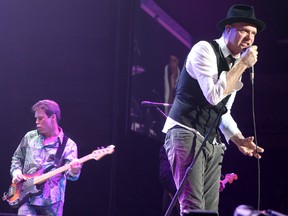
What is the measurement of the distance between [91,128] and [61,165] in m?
1.50

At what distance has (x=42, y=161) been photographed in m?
4.88

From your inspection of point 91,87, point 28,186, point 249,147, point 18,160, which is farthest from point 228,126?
point 91,87

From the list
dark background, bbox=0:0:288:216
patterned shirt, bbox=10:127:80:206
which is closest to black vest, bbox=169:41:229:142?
patterned shirt, bbox=10:127:80:206

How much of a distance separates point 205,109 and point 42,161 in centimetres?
228

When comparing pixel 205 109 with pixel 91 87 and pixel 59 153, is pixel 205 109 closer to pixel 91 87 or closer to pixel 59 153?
pixel 59 153

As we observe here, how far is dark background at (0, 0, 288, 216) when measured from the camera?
20.6ft

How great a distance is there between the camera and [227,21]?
312 cm

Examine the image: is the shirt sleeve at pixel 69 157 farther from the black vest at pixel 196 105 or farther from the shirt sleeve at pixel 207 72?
the shirt sleeve at pixel 207 72

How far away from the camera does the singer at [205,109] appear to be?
9.65 ft

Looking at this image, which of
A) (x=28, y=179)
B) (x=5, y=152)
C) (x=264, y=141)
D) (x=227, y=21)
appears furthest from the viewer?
(x=264, y=141)

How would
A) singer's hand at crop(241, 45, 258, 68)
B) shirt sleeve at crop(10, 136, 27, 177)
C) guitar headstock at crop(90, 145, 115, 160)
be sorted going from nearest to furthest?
1. singer's hand at crop(241, 45, 258, 68)
2. shirt sleeve at crop(10, 136, 27, 177)
3. guitar headstock at crop(90, 145, 115, 160)

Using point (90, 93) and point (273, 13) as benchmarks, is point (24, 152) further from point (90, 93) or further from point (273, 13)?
point (273, 13)

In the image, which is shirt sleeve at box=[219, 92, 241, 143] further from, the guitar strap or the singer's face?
the guitar strap

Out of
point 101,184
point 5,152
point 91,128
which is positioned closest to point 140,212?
point 101,184
